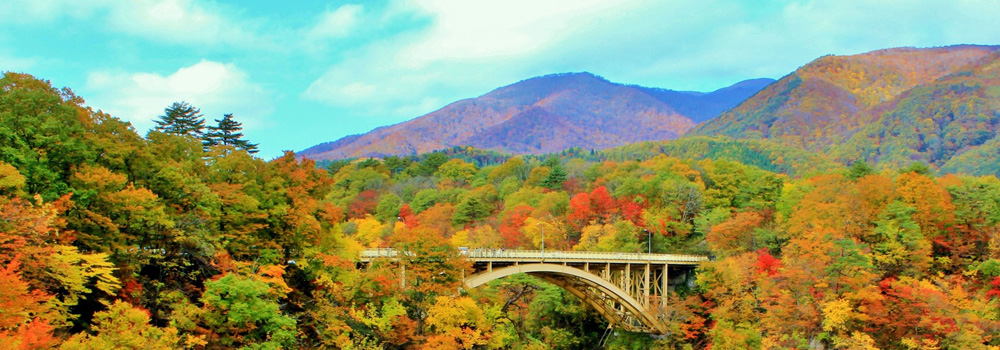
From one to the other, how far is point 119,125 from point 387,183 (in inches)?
3508

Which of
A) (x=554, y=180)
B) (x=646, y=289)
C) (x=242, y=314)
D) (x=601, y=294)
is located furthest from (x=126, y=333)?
(x=554, y=180)

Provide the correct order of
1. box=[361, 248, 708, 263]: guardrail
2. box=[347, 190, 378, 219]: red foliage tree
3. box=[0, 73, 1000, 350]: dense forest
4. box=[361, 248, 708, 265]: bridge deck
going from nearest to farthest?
1. box=[0, 73, 1000, 350]: dense forest
2. box=[361, 248, 708, 263]: guardrail
3. box=[361, 248, 708, 265]: bridge deck
4. box=[347, 190, 378, 219]: red foliage tree

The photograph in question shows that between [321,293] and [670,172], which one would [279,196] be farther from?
[670,172]

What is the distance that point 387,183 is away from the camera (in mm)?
118125

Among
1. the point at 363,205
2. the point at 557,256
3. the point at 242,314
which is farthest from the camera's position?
the point at 363,205

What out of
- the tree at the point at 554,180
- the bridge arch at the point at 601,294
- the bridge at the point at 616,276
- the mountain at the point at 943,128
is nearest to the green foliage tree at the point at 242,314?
the bridge arch at the point at 601,294

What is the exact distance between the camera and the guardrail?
39.3m

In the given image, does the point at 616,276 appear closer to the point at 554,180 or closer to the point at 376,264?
the point at 376,264

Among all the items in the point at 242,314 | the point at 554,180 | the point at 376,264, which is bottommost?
the point at 242,314

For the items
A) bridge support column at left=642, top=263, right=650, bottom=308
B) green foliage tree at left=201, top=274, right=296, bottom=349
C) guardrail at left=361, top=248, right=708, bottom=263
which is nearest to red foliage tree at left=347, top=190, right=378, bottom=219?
guardrail at left=361, top=248, right=708, bottom=263

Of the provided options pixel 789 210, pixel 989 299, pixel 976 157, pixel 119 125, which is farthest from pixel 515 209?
pixel 976 157

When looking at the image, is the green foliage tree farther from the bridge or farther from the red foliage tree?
the red foliage tree

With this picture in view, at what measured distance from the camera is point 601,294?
55031 mm

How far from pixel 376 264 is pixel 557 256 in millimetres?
15411
